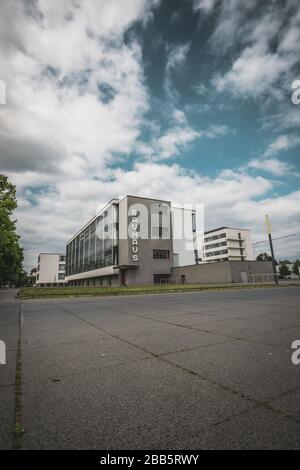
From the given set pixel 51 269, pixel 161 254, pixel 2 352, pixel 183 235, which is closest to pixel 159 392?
pixel 2 352

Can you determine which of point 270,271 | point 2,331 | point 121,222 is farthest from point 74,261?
point 2,331

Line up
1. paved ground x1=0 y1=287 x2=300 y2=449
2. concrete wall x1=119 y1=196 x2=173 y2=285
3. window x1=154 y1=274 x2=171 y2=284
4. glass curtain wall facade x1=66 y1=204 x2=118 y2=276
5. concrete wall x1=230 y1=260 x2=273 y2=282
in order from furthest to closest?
1. glass curtain wall facade x1=66 y1=204 x2=118 y2=276
2. window x1=154 y1=274 x2=171 y2=284
3. concrete wall x1=119 y1=196 x2=173 y2=285
4. concrete wall x1=230 y1=260 x2=273 y2=282
5. paved ground x1=0 y1=287 x2=300 y2=449

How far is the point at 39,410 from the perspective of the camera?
2035 millimetres

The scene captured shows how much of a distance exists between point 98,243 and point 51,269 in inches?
2498

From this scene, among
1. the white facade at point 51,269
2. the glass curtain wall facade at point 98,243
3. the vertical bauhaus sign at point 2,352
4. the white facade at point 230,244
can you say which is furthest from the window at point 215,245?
the vertical bauhaus sign at point 2,352

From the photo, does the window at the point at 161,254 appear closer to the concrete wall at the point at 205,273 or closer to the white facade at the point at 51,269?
the concrete wall at the point at 205,273

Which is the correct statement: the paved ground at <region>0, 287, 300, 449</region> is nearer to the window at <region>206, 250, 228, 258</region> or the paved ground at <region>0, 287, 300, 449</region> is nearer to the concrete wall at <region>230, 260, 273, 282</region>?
the concrete wall at <region>230, 260, 273, 282</region>

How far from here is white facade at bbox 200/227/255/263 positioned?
9544cm

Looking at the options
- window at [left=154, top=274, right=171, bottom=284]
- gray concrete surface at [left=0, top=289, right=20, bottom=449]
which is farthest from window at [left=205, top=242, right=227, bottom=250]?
gray concrete surface at [left=0, top=289, right=20, bottom=449]

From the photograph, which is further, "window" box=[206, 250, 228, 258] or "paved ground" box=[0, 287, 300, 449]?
"window" box=[206, 250, 228, 258]

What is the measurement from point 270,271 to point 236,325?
155 ft

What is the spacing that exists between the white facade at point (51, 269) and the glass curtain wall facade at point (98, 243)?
99.4 feet

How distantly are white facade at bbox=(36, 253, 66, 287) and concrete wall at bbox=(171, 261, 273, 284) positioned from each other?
8029 cm
